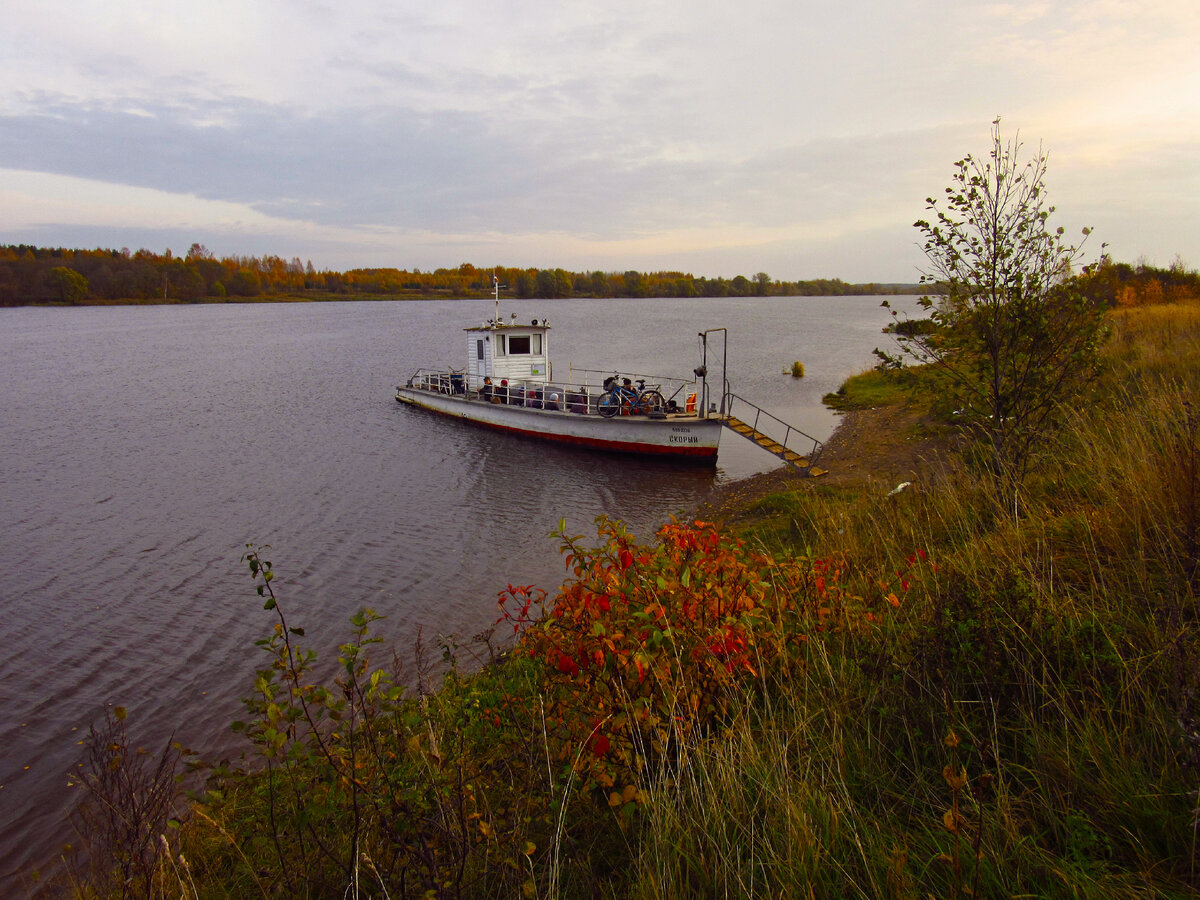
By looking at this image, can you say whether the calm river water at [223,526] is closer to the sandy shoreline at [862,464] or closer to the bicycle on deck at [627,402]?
the sandy shoreline at [862,464]

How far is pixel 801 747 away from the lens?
11.1 feet

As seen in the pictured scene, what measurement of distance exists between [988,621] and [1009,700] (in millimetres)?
454

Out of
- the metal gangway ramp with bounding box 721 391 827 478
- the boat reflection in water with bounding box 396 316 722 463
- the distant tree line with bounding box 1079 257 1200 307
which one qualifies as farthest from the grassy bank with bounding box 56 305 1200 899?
the distant tree line with bounding box 1079 257 1200 307

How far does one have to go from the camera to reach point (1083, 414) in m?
8.53

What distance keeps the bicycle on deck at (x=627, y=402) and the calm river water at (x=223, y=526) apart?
1566mm

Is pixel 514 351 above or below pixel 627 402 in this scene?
above

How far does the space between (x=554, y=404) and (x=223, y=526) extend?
11602mm

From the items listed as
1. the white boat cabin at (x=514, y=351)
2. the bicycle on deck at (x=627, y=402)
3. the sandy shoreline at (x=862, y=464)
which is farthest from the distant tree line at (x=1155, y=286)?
the white boat cabin at (x=514, y=351)

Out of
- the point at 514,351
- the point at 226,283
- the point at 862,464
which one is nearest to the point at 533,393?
the point at 514,351

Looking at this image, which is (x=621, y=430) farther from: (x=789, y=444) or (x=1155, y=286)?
(x=1155, y=286)

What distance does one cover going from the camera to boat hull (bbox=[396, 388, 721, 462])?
20281mm

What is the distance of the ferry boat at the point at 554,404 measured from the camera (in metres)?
20.5

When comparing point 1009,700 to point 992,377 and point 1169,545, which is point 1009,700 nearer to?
point 1169,545

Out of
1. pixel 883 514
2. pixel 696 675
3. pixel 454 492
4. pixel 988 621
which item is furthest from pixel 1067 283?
pixel 454 492
